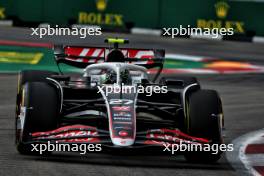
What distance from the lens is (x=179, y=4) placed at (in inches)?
1193

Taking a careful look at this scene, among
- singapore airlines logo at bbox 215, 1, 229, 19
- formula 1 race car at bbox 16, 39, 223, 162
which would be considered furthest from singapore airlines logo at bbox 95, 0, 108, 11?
formula 1 race car at bbox 16, 39, 223, 162

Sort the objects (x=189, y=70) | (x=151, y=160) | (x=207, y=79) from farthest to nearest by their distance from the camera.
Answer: (x=189, y=70)
(x=207, y=79)
(x=151, y=160)

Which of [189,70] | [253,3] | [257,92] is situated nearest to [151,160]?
[257,92]

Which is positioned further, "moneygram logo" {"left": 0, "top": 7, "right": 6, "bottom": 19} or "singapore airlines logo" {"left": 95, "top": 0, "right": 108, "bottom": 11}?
"moneygram logo" {"left": 0, "top": 7, "right": 6, "bottom": 19}

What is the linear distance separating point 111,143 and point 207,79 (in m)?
10.8

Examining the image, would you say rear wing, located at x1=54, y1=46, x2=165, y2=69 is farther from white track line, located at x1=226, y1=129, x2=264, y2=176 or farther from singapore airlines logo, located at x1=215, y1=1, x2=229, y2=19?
singapore airlines logo, located at x1=215, y1=1, x2=229, y2=19

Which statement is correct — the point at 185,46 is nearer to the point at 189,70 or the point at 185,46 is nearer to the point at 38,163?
the point at 189,70

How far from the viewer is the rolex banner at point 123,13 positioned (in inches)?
1183
